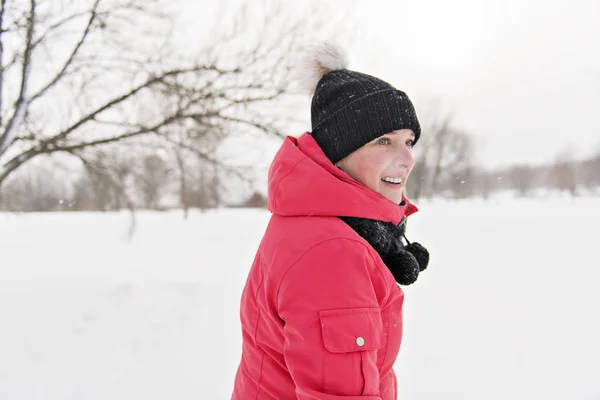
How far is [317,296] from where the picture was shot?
0.93 metres

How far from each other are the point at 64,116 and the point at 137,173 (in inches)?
51.4

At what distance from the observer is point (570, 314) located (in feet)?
17.2

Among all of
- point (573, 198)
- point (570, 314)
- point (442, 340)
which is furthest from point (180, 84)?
point (573, 198)

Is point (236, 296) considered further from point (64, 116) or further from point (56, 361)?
point (64, 116)

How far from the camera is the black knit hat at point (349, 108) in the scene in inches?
50.1

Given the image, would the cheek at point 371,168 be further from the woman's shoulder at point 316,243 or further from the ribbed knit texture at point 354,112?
the woman's shoulder at point 316,243

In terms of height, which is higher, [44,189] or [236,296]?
[44,189]

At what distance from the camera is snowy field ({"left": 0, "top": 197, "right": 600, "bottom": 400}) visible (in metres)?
3.69

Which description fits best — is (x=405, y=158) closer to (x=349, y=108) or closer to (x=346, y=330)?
(x=349, y=108)

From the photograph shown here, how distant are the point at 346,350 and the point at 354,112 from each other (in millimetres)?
713

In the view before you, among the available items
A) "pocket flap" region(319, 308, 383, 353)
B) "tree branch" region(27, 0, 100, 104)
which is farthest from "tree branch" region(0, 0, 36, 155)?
"pocket flap" region(319, 308, 383, 353)

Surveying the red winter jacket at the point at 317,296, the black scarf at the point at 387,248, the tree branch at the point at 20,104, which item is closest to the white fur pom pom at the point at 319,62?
the red winter jacket at the point at 317,296

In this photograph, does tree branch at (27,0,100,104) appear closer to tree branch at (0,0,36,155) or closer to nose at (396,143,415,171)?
tree branch at (0,0,36,155)

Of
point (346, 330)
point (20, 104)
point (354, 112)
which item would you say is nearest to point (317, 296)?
point (346, 330)
